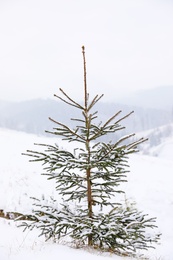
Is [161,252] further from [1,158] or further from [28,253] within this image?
[1,158]

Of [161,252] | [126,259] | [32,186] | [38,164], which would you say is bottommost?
[161,252]

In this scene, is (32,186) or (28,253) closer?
(28,253)

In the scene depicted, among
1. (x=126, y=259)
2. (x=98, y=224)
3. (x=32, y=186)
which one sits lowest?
(x=126, y=259)

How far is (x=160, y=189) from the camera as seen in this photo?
16.4 metres

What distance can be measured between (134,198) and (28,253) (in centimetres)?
1137

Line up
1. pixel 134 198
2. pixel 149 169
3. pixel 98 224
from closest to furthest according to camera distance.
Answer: pixel 98 224, pixel 134 198, pixel 149 169

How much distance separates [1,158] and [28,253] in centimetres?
1250

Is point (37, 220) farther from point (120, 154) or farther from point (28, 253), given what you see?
point (120, 154)

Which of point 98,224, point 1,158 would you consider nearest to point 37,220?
point 98,224

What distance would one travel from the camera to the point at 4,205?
11.3 metres

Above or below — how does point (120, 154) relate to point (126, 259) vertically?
above

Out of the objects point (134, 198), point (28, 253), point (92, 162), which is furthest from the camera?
point (134, 198)

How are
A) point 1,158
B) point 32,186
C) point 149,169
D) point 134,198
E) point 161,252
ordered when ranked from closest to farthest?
point 161,252 → point 32,186 → point 134,198 → point 1,158 → point 149,169

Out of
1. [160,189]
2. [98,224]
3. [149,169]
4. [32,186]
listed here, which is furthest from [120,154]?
[149,169]
